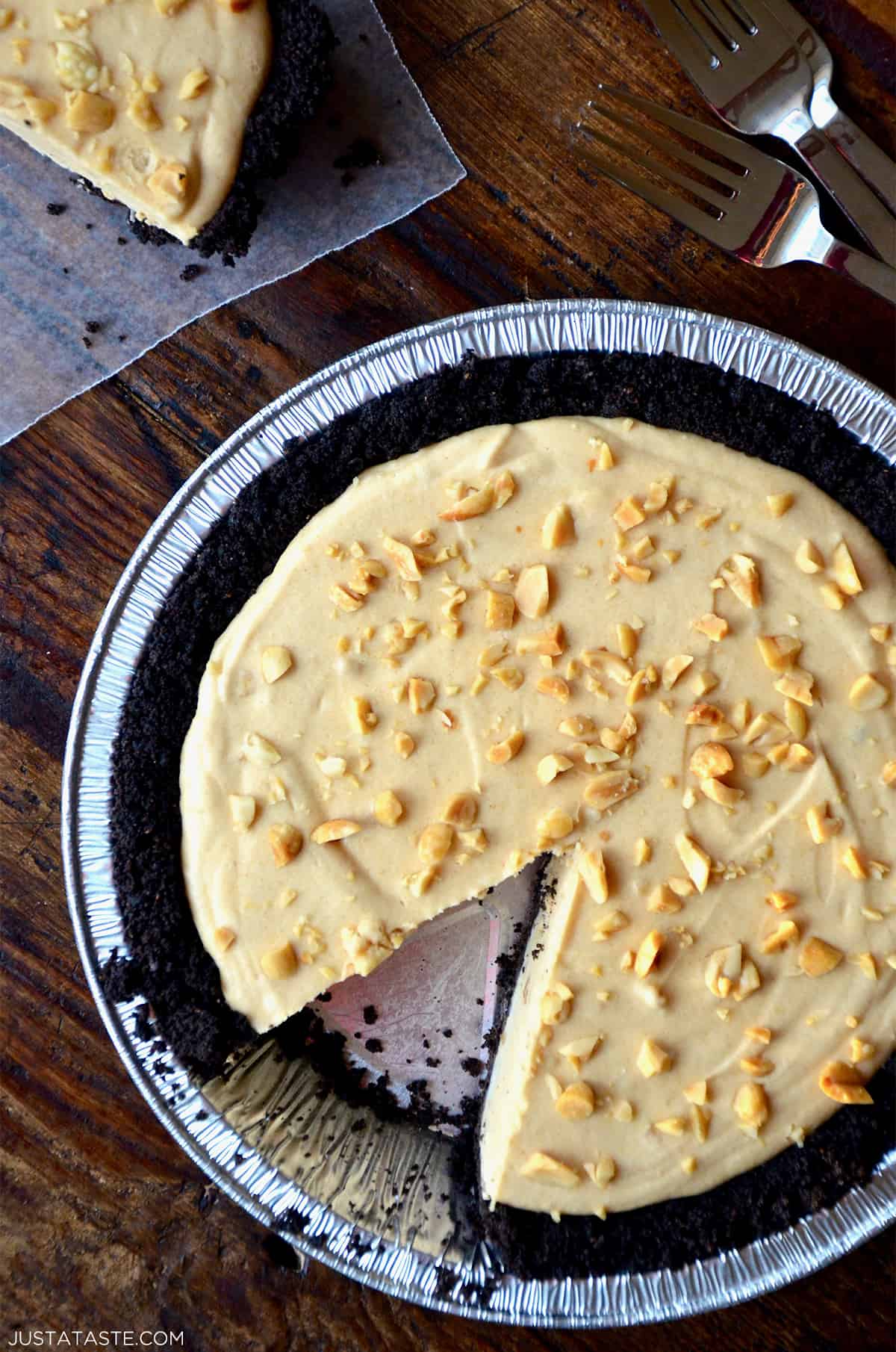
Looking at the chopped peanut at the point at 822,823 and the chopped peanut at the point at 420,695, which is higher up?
the chopped peanut at the point at 822,823

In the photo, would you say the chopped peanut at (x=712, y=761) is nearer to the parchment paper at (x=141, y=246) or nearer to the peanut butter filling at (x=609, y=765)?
the peanut butter filling at (x=609, y=765)

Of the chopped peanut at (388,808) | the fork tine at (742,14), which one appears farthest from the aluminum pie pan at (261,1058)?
the fork tine at (742,14)

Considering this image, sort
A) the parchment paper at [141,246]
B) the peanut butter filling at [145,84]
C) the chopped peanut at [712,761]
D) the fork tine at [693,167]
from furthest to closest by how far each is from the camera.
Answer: the parchment paper at [141,246], the fork tine at [693,167], the peanut butter filling at [145,84], the chopped peanut at [712,761]

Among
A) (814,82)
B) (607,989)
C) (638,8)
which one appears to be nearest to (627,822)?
(607,989)

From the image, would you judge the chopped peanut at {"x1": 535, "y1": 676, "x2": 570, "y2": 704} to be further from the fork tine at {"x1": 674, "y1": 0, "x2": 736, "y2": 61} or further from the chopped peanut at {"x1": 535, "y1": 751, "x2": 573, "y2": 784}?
the fork tine at {"x1": 674, "y1": 0, "x2": 736, "y2": 61}

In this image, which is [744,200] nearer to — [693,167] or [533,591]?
[693,167]

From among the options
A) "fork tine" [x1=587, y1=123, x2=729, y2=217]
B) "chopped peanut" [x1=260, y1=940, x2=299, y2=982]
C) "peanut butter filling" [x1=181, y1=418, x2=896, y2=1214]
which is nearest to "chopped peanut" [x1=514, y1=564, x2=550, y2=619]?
"peanut butter filling" [x1=181, y1=418, x2=896, y2=1214]

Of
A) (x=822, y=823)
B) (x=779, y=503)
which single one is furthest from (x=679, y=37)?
(x=822, y=823)
